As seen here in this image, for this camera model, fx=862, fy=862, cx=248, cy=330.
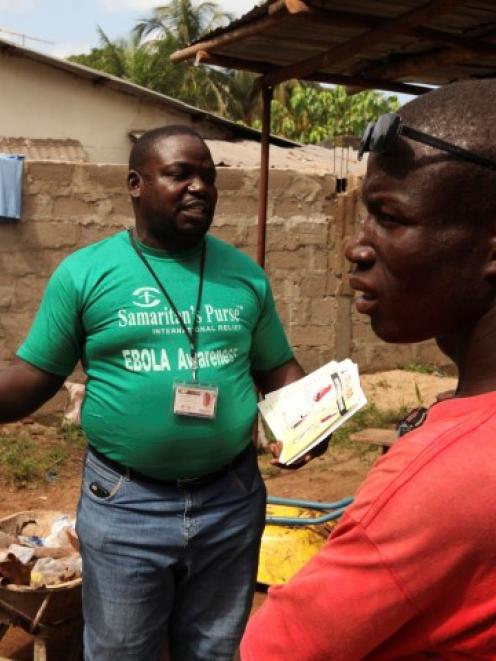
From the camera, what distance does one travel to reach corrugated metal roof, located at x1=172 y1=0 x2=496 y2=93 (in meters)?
3.97

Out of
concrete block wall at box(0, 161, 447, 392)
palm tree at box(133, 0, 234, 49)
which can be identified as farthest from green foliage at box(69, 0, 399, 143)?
concrete block wall at box(0, 161, 447, 392)

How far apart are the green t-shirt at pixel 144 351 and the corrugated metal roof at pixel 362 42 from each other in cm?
189

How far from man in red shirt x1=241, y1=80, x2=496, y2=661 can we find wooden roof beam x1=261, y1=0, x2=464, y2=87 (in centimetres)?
293

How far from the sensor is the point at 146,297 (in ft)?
7.97

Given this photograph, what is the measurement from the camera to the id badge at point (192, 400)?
93.3 inches

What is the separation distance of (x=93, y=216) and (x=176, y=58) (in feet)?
5.90

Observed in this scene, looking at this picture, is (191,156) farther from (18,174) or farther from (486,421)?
(18,174)

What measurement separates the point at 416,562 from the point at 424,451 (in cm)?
12

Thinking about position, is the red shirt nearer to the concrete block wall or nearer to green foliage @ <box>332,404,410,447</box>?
the concrete block wall

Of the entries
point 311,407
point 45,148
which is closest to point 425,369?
point 311,407

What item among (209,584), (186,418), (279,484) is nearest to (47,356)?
(186,418)

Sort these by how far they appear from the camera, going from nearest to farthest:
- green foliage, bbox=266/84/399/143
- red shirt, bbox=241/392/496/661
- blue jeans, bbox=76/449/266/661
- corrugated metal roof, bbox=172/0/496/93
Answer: red shirt, bbox=241/392/496/661 < blue jeans, bbox=76/449/266/661 < corrugated metal roof, bbox=172/0/496/93 < green foliage, bbox=266/84/399/143

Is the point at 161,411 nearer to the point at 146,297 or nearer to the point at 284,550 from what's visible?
the point at 146,297

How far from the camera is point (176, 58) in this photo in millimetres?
4969
